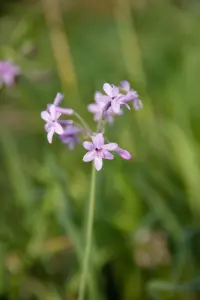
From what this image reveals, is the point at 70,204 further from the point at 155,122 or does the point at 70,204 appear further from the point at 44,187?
the point at 155,122

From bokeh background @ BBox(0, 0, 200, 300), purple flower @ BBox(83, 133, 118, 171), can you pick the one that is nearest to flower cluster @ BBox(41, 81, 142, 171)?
purple flower @ BBox(83, 133, 118, 171)

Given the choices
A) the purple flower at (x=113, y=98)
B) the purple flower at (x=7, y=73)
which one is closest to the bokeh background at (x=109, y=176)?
the purple flower at (x=7, y=73)

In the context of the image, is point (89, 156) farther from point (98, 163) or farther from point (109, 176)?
point (109, 176)

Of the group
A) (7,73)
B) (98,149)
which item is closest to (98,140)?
(98,149)

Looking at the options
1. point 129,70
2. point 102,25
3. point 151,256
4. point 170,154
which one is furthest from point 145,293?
point 102,25

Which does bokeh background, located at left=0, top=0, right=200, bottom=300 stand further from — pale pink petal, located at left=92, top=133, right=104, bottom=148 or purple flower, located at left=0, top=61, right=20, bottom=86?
pale pink petal, located at left=92, top=133, right=104, bottom=148
